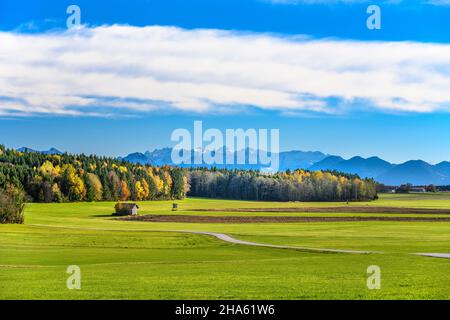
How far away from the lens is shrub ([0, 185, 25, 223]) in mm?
105562

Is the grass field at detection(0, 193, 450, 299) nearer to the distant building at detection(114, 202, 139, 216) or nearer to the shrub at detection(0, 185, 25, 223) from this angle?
the shrub at detection(0, 185, 25, 223)

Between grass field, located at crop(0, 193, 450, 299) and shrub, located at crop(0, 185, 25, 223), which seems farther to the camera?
shrub, located at crop(0, 185, 25, 223)

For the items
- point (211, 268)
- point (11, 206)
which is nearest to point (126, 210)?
point (11, 206)

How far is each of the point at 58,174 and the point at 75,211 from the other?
41.2 metres

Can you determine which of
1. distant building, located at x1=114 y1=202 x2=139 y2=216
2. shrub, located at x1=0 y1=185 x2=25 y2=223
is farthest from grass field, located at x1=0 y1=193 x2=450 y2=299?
distant building, located at x1=114 y1=202 x2=139 y2=216

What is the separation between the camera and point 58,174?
190m

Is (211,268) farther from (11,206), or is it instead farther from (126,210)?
(126,210)

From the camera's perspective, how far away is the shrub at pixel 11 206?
106 meters

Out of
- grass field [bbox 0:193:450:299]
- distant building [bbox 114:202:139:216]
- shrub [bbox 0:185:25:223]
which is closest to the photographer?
grass field [bbox 0:193:450:299]

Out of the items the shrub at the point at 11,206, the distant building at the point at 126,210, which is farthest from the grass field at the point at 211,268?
the distant building at the point at 126,210

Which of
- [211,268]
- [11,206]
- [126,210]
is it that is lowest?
[126,210]

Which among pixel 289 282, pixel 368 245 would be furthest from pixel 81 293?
pixel 368 245

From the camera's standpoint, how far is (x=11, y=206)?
348 feet
